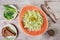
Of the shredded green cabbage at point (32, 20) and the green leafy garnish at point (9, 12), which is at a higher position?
the green leafy garnish at point (9, 12)

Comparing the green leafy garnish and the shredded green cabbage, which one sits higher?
the green leafy garnish

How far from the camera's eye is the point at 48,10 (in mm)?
1054

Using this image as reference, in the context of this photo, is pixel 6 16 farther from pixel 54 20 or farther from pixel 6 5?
pixel 54 20

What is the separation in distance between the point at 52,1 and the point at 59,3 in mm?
45

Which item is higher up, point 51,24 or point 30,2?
point 30,2

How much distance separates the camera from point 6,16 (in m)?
1.02

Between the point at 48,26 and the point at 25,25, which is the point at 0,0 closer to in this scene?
the point at 25,25

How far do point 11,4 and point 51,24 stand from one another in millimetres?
270

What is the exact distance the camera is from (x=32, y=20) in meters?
1.02

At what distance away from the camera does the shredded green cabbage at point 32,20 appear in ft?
3.34

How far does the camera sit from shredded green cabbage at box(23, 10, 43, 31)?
3.34ft

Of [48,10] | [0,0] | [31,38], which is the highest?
[0,0]

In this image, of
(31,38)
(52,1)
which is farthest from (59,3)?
(31,38)

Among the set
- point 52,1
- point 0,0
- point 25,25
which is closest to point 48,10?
point 52,1
